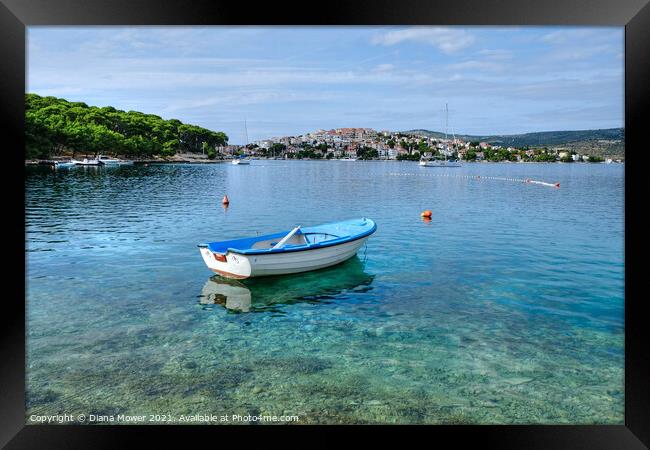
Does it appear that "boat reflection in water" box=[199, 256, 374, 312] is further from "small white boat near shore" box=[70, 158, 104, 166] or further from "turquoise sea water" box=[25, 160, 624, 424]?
"small white boat near shore" box=[70, 158, 104, 166]

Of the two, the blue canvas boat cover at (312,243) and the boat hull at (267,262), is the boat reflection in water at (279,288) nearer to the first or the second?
the boat hull at (267,262)

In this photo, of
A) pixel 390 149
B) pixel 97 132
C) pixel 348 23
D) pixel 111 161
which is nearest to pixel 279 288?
pixel 348 23

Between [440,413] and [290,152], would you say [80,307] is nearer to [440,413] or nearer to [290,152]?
[440,413]

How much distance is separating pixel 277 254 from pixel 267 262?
268mm

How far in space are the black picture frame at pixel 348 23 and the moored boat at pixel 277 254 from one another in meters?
6.28

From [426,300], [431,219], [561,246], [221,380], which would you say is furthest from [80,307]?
[431,219]

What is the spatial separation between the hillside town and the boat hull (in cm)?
9407

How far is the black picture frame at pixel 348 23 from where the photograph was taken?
3.09 meters

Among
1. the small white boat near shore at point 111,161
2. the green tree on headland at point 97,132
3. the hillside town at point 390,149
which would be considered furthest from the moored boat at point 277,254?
the hillside town at point 390,149

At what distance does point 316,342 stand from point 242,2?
492cm

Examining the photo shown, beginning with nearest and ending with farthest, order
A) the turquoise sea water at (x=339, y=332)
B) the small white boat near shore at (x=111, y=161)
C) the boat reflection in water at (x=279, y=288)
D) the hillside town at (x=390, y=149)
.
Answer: the turquoise sea water at (x=339, y=332)
the boat reflection in water at (x=279, y=288)
the small white boat near shore at (x=111, y=161)
the hillside town at (x=390, y=149)

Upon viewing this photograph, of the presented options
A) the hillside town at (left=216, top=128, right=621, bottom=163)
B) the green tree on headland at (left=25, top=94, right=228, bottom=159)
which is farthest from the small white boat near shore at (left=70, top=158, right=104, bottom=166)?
the hillside town at (left=216, top=128, right=621, bottom=163)

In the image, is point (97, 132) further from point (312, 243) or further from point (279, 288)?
point (279, 288)

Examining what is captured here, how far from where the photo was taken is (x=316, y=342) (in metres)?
6.89
